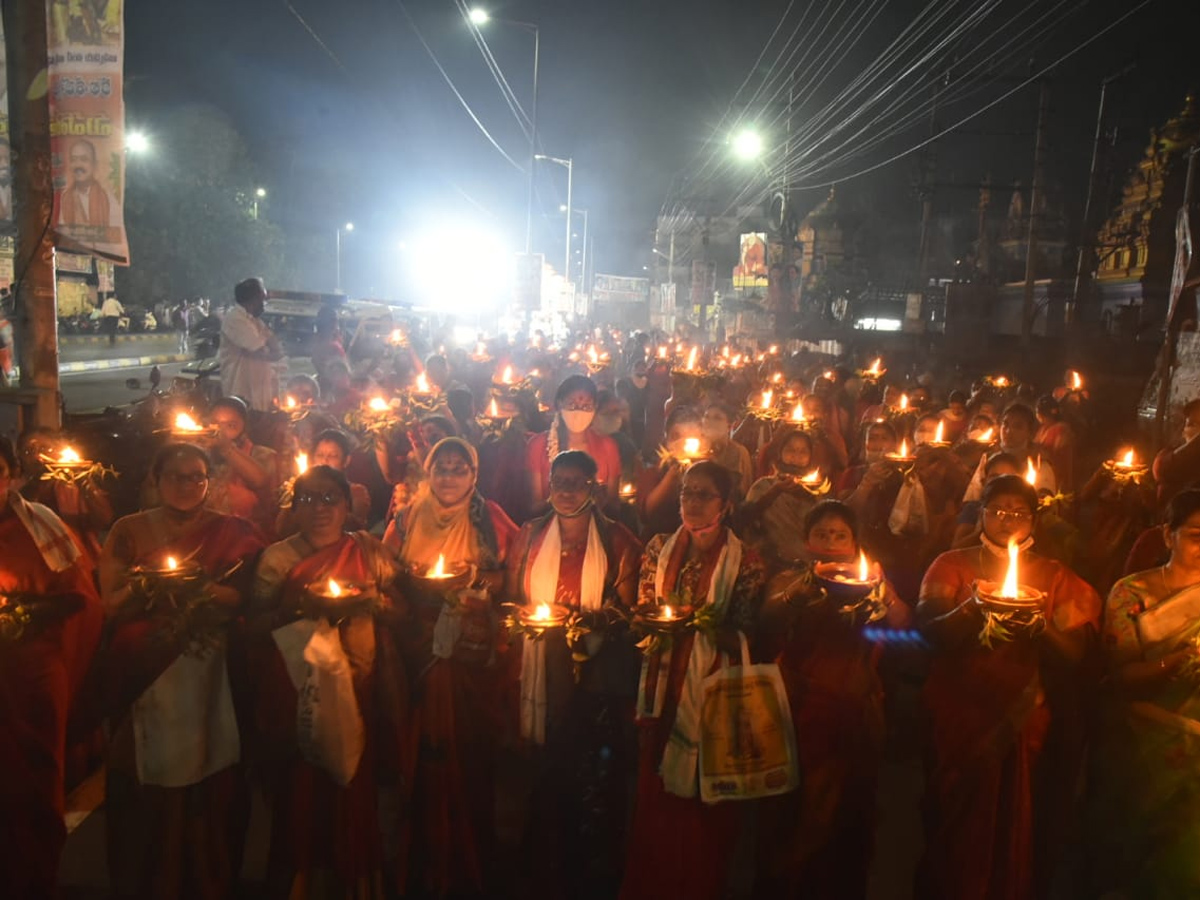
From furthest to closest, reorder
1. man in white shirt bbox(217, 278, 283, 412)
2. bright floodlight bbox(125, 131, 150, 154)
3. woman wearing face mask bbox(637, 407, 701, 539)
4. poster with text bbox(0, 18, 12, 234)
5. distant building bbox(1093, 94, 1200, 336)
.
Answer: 1. bright floodlight bbox(125, 131, 150, 154)
2. distant building bbox(1093, 94, 1200, 336)
3. man in white shirt bbox(217, 278, 283, 412)
4. poster with text bbox(0, 18, 12, 234)
5. woman wearing face mask bbox(637, 407, 701, 539)

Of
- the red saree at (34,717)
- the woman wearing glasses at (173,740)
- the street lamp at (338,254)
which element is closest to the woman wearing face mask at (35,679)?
the red saree at (34,717)

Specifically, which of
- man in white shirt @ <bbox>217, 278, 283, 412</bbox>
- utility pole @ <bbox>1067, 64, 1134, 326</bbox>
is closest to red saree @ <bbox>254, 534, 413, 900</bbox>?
man in white shirt @ <bbox>217, 278, 283, 412</bbox>

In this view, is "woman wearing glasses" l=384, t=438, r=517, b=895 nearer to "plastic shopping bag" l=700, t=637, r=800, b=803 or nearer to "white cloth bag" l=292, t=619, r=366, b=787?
"white cloth bag" l=292, t=619, r=366, b=787

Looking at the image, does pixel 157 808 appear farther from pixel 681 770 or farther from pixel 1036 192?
pixel 1036 192

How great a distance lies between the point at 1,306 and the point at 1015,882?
1407 centimetres

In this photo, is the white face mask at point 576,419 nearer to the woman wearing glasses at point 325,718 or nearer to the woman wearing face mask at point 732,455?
the woman wearing face mask at point 732,455

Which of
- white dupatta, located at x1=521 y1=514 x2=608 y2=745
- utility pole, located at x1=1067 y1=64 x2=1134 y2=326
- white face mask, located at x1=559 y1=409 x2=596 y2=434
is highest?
utility pole, located at x1=1067 y1=64 x2=1134 y2=326

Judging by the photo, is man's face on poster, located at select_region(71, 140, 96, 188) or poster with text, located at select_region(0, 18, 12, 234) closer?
man's face on poster, located at select_region(71, 140, 96, 188)

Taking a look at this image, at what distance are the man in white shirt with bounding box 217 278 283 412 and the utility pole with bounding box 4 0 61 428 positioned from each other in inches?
98.4

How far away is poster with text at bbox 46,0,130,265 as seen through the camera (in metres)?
5.99

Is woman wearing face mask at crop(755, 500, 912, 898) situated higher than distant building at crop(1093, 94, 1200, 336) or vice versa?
distant building at crop(1093, 94, 1200, 336)

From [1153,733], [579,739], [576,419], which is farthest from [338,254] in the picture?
[1153,733]

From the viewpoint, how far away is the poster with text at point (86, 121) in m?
5.99

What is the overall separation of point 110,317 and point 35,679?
33.6 metres
